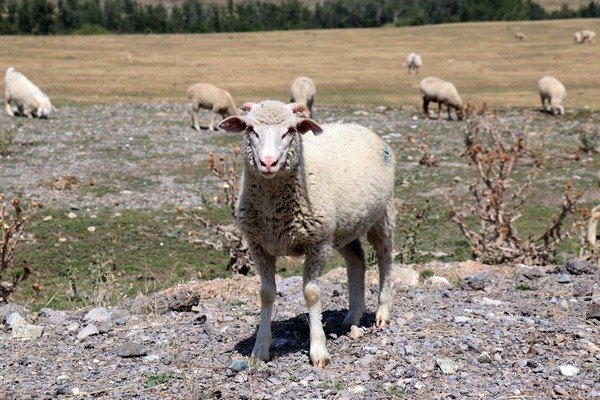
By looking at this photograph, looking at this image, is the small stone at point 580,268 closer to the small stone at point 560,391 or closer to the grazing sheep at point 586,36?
the small stone at point 560,391

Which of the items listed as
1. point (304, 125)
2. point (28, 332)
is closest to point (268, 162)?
point (304, 125)

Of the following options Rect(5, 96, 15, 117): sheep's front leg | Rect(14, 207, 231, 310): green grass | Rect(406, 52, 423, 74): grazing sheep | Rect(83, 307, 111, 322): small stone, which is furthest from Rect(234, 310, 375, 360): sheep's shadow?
Rect(406, 52, 423, 74): grazing sheep

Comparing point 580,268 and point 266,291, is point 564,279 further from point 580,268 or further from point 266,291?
point 266,291

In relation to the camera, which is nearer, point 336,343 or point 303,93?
point 336,343

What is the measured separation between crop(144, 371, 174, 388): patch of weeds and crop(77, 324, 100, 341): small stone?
1.23 meters

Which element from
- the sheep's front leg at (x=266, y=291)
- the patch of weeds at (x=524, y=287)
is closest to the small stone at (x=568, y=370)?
the patch of weeds at (x=524, y=287)

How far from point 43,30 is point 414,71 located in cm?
5623

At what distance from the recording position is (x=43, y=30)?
83.7 meters

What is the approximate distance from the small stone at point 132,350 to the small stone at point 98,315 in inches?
39.7

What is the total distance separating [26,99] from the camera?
74.2 ft

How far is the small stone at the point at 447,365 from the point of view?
5.53m

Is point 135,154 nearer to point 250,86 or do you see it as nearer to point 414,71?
point 250,86

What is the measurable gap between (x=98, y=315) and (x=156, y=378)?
1.81m

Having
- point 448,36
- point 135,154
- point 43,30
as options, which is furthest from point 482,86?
point 43,30
